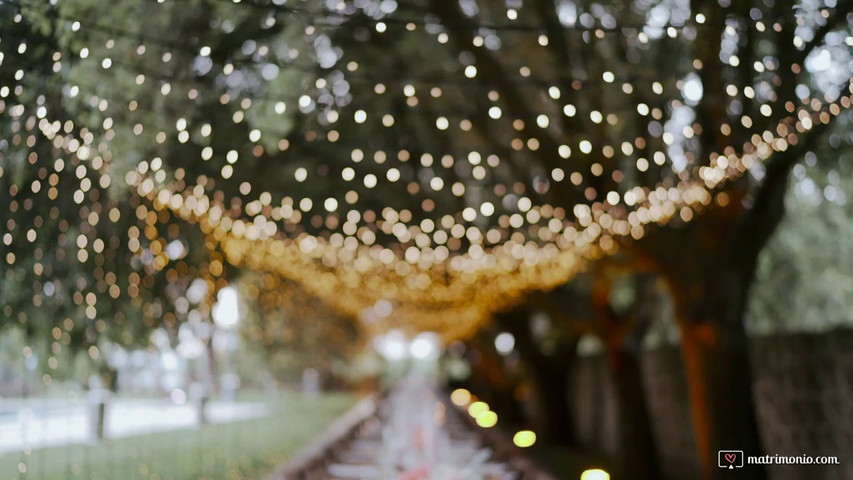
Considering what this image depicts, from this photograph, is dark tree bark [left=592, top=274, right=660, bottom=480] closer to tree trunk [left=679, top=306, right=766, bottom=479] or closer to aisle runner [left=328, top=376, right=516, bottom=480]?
aisle runner [left=328, top=376, right=516, bottom=480]

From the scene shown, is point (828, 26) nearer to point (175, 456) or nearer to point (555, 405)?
point (175, 456)

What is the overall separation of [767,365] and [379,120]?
4.09 meters

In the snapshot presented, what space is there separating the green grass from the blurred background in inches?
2.2

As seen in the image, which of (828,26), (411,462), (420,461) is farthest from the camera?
(411,462)

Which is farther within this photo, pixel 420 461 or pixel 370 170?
pixel 370 170

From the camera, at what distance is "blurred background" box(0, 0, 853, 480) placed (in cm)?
500

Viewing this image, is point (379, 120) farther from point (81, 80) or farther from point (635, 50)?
point (81, 80)

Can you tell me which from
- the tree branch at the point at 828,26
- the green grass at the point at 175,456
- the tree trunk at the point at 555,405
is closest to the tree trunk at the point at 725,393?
the tree branch at the point at 828,26

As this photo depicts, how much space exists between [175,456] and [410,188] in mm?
3580

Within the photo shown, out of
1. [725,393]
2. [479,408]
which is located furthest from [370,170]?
[725,393]

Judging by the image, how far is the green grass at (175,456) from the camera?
21.9 ft

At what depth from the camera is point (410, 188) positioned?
873 centimetres

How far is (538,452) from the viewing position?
14.0 meters

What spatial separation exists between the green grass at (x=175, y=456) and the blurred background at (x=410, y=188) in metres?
0.05
